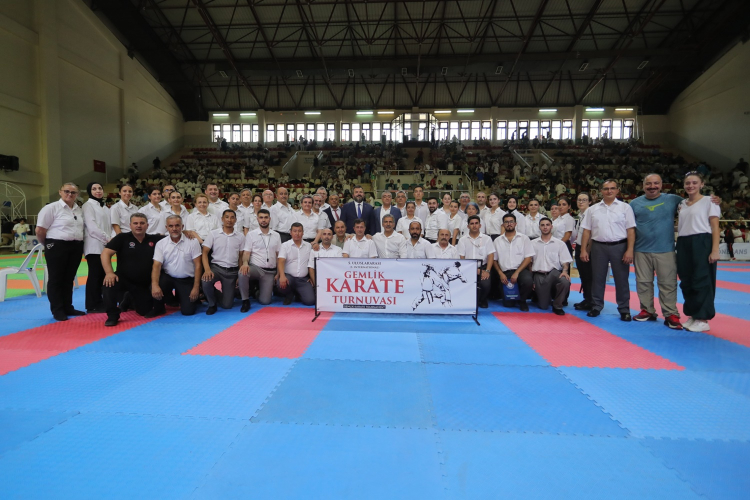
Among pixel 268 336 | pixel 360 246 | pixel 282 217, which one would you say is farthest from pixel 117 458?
pixel 282 217

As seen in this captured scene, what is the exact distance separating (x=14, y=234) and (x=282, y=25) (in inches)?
789

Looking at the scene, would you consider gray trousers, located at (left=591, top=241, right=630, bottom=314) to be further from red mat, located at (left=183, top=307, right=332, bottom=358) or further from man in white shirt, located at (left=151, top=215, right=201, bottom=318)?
man in white shirt, located at (left=151, top=215, right=201, bottom=318)

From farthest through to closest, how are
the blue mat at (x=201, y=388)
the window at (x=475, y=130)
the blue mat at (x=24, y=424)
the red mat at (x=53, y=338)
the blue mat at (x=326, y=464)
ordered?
the window at (x=475, y=130), the red mat at (x=53, y=338), the blue mat at (x=201, y=388), the blue mat at (x=24, y=424), the blue mat at (x=326, y=464)

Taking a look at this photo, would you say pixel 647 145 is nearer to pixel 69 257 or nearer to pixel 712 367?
pixel 712 367

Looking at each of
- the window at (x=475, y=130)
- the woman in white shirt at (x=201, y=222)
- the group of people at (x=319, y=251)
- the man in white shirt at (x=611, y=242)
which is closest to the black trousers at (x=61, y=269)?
the group of people at (x=319, y=251)

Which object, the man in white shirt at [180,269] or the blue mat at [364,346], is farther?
the man in white shirt at [180,269]

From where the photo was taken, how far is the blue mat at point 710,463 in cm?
230

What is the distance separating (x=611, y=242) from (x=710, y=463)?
4.24 metres

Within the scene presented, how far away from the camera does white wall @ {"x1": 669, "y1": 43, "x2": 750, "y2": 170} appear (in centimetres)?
2481

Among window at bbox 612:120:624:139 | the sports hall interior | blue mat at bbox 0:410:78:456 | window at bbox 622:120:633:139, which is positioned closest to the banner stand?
the sports hall interior

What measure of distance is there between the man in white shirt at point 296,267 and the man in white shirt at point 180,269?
4.74 ft

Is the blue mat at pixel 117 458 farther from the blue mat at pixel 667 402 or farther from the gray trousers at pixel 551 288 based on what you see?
the gray trousers at pixel 551 288

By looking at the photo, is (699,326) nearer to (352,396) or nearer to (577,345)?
(577,345)

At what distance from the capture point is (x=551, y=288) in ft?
22.6
